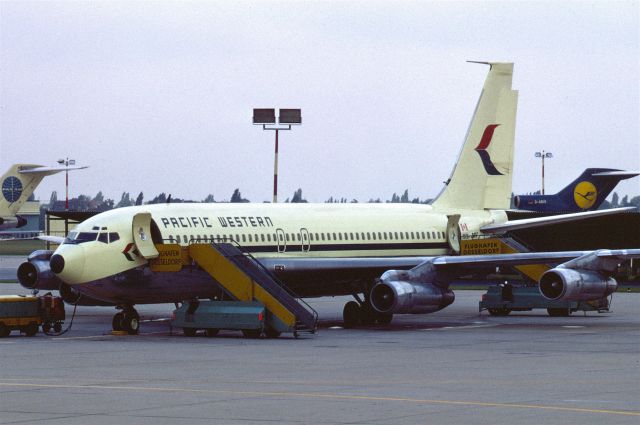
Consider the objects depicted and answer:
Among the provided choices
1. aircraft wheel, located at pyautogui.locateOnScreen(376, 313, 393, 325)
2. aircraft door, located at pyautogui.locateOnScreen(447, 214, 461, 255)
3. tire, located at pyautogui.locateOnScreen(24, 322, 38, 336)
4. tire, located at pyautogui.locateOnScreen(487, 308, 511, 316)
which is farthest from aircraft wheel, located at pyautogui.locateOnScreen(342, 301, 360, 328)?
tire, located at pyautogui.locateOnScreen(24, 322, 38, 336)

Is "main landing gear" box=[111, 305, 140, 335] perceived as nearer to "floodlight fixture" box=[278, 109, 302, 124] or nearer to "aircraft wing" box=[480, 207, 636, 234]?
"aircraft wing" box=[480, 207, 636, 234]

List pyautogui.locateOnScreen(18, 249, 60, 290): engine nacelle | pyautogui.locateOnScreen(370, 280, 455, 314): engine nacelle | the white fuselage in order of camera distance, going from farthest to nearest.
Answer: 1. pyautogui.locateOnScreen(18, 249, 60, 290): engine nacelle
2. pyautogui.locateOnScreen(370, 280, 455, 314): engine nacelle
3. the white fuselage

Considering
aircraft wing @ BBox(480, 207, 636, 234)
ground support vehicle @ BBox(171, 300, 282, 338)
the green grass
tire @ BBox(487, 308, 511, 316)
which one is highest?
aircraft wing @ BBox(480, 207, 636, 234)

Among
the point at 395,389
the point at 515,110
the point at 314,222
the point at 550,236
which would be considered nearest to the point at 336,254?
the point at 314,222

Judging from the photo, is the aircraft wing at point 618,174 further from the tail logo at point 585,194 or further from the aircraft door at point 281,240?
the aircraft door at point 281,240

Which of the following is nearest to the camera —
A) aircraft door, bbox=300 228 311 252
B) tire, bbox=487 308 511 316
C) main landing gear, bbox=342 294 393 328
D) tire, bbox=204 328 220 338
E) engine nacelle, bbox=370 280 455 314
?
tire, bbox=204 328 220 338

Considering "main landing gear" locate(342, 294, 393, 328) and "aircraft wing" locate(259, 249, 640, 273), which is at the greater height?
"aircraft wing" locate(259, 249, 640, 273)

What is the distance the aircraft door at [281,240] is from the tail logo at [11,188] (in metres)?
57.3

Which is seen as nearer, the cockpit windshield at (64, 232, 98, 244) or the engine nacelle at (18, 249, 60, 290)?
the cockpit windshield at (64, 232, 98, 244)

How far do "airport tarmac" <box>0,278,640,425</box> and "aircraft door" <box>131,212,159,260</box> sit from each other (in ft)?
8.88

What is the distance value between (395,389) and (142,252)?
60.5 feet

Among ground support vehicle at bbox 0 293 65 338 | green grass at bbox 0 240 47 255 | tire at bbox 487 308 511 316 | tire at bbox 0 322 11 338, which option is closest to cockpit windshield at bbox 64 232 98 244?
ground support vehicle at bbox 0 293 65 338

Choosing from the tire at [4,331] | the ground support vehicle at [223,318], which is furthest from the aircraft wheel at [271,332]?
the tire at [4,331]

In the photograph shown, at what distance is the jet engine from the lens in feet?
141
